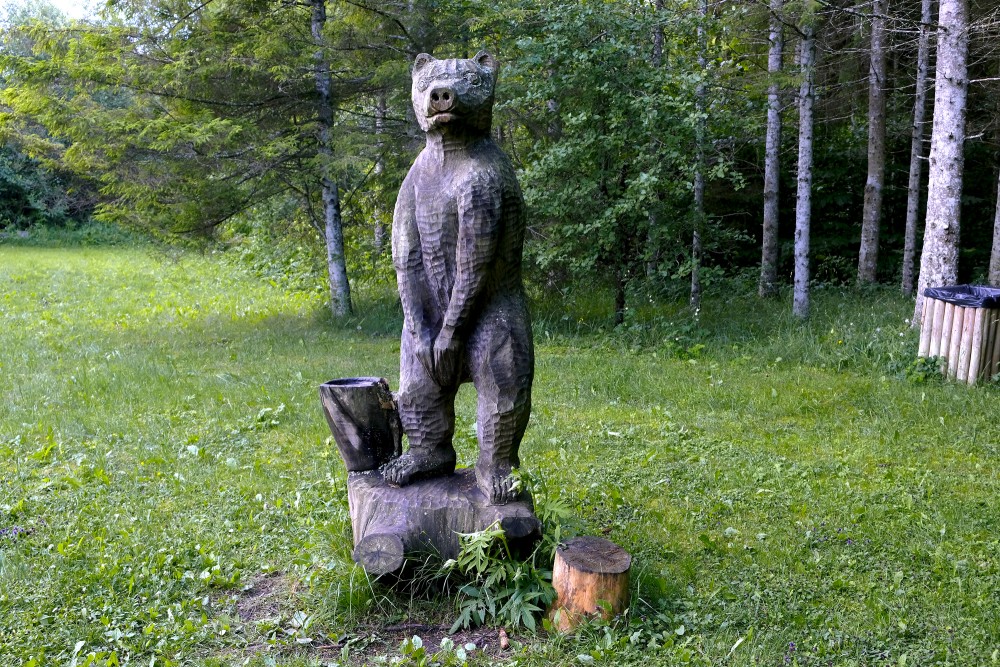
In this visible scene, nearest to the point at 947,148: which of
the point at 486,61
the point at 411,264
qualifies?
the point at 486,61

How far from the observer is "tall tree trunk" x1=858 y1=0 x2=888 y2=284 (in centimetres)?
1192

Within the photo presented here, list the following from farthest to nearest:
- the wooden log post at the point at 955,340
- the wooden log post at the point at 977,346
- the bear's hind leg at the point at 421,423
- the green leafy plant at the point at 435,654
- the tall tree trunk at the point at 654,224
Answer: the tall tree trunk at the point at 654,224 < the wooden log post at the point at 955,340 < the wooden log post at the point at 977,346 < the bear's hind leg at the point at 421,423 < the green leafy plant at the point at 435,654

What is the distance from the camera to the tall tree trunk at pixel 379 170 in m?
10.6

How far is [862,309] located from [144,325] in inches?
404

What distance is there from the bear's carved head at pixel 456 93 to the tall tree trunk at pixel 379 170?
21.7 feet

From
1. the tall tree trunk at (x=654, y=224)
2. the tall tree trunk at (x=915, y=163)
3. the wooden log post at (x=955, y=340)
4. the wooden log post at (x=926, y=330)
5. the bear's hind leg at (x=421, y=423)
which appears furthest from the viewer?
the tall tree trunk at (x=915, y=163)

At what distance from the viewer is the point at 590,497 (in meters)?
5.50

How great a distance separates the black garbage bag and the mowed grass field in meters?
0.68

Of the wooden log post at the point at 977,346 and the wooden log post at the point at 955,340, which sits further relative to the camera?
the wooden log post at the point at 955,340

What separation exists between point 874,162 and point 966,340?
17.8 feet

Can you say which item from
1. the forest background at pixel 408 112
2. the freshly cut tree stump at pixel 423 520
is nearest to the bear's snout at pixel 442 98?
the freshly cut tree stump at pixel 423 520

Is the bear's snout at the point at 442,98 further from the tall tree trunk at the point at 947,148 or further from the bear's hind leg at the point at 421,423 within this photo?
the tall tree trunk at the point at 947,148

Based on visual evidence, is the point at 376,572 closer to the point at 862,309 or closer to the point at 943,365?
the point at 943,365

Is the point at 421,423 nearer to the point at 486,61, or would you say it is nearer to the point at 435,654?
the point at 435,654
